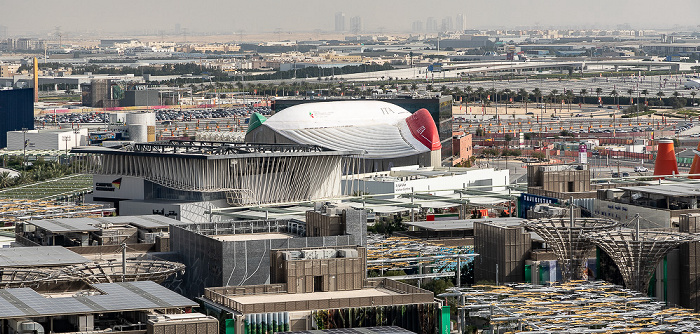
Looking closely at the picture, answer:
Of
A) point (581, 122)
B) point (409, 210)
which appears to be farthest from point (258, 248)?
point (581, 122)

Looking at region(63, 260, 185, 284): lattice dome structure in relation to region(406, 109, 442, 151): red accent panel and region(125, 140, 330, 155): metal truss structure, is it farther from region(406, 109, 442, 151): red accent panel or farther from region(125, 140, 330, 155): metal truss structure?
region(406, 109, 442, 151): red accent panel

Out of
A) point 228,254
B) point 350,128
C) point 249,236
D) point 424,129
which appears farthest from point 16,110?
point 228,254

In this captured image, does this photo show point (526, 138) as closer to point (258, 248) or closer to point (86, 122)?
point (86, 122)

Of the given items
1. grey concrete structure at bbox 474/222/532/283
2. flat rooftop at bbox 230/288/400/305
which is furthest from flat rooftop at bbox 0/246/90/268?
grey concrete structure at bbox 474/222/532/283

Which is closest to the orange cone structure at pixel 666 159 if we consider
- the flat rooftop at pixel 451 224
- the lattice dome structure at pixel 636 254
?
the flat rooftop at pixel 451 224

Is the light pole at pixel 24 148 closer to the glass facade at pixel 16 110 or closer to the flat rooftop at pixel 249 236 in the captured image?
the glass facade at pixel 16 110

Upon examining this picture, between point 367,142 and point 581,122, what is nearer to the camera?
point 367,142

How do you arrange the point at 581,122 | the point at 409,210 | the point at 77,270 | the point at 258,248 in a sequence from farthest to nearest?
the point at 581,122 → the point at 409,210 → the point at 258,248 → the point at 77,270
